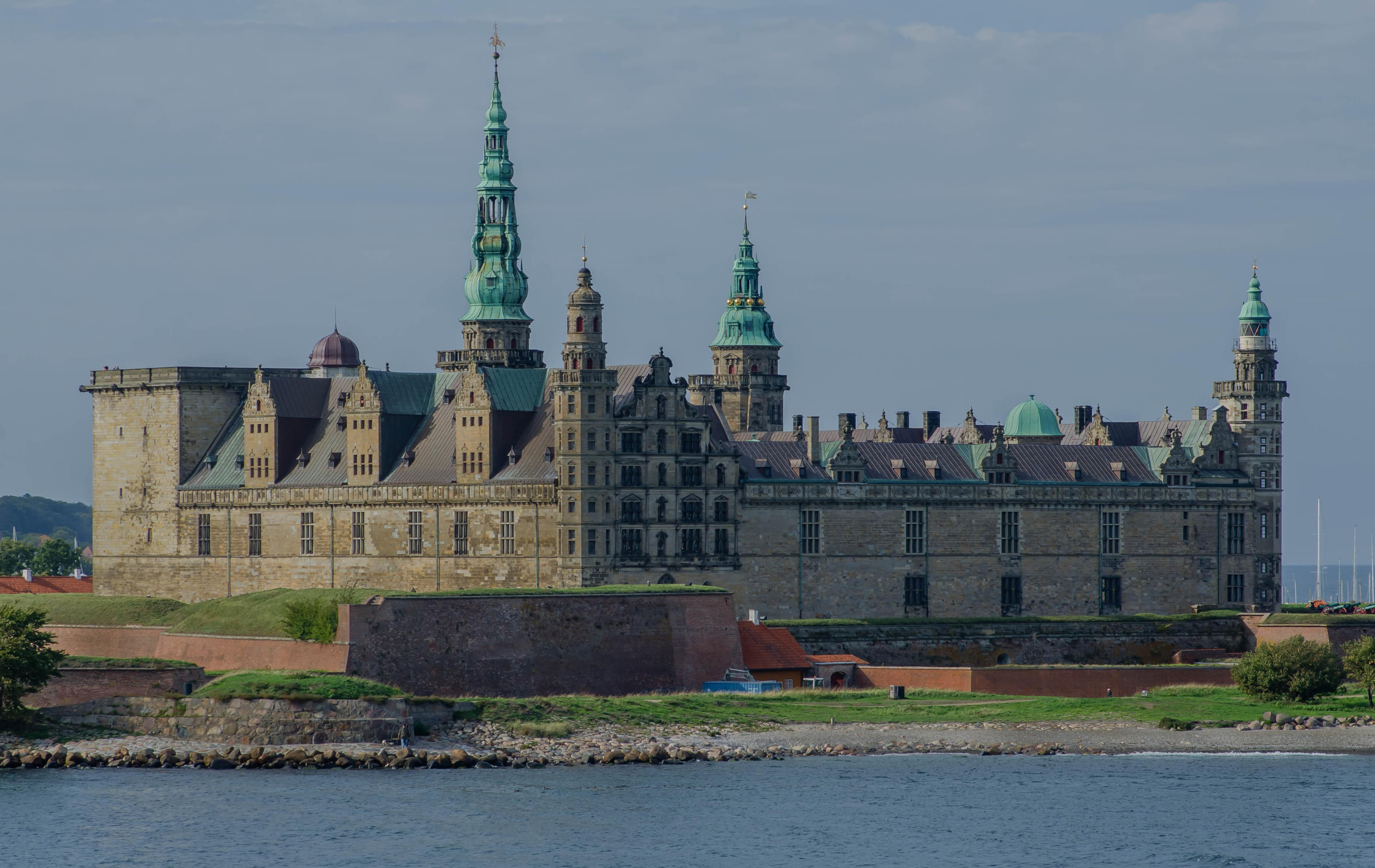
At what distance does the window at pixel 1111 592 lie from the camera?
5054 inches

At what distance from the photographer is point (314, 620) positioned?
102 m

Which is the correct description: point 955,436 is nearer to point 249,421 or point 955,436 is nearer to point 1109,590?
point 1109,590

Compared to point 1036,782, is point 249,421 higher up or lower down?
higher up

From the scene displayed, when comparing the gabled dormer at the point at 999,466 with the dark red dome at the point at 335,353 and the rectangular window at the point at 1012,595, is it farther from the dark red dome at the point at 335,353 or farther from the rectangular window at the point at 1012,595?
the dark red dome at the point at 335,353

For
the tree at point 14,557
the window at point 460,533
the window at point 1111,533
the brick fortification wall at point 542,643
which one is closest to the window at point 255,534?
the window at point 460,533

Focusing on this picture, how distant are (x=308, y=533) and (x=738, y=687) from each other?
29.2 meters

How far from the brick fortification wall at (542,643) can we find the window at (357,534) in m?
21.4

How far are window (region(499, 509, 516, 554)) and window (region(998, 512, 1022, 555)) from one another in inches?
914

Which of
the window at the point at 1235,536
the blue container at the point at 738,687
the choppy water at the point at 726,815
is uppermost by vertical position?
the window at the point at 1235,536

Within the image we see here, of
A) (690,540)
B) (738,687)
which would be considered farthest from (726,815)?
(690,540)

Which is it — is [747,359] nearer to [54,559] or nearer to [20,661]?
[54,559]

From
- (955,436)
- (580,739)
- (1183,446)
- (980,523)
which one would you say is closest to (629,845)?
(580,739)

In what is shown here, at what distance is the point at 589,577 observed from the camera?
379ft

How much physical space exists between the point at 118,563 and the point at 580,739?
4790 centimetres
